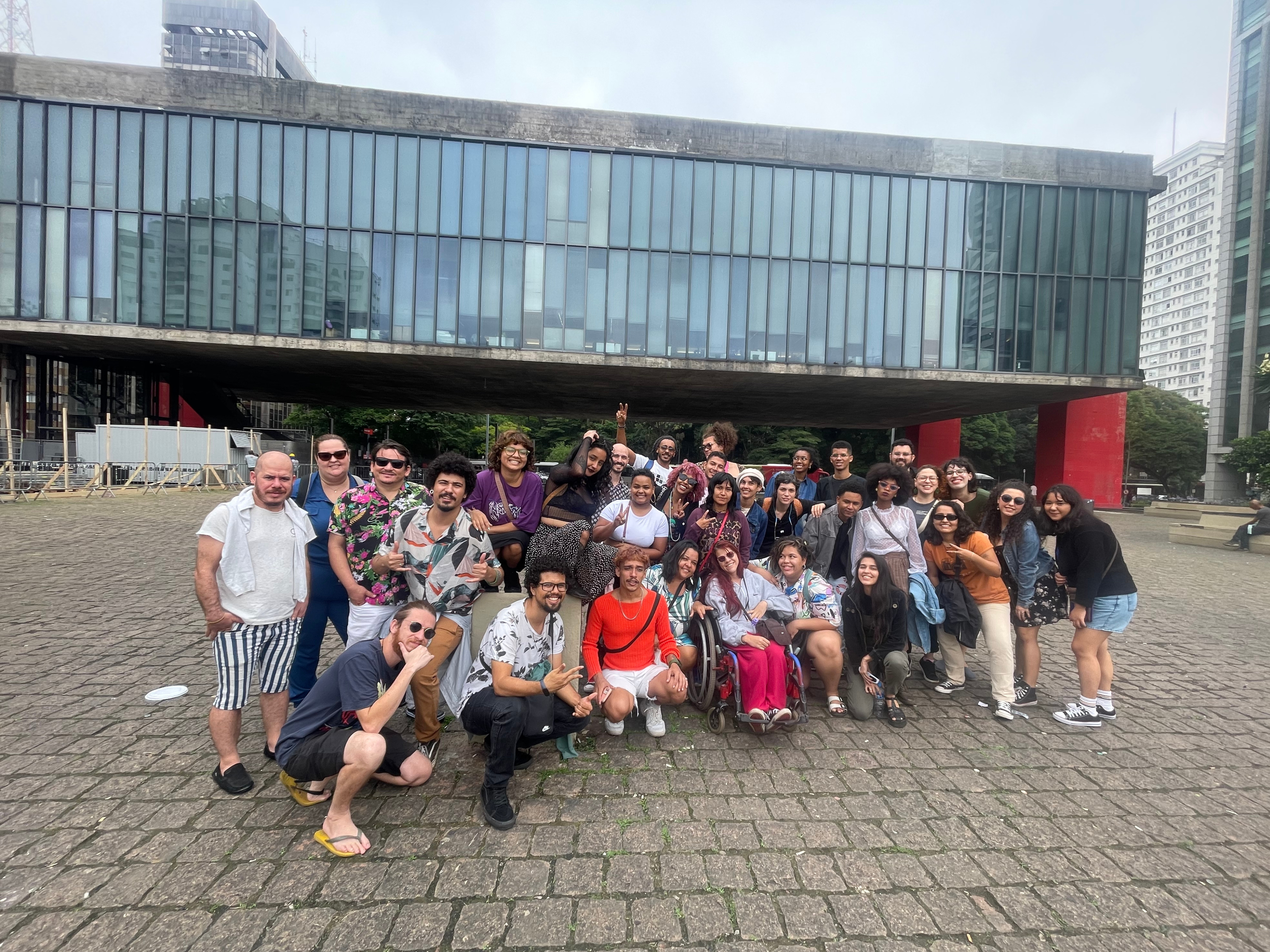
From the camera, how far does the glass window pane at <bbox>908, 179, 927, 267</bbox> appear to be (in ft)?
74.4

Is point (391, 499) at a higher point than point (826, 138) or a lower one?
lower

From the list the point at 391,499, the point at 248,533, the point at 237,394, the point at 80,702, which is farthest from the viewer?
the point at 237,394

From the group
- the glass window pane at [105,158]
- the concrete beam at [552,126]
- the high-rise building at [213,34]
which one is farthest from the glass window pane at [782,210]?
the high-rise building at [213,34]

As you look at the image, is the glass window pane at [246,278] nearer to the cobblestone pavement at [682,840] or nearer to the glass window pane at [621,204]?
the glass window pane at [621,204]

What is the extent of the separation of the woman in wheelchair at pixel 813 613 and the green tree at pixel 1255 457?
64.6 ft

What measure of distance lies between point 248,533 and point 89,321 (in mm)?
24595

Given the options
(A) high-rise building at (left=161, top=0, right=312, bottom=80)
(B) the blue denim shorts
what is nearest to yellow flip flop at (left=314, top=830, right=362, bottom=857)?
(B) the blue denim shorts

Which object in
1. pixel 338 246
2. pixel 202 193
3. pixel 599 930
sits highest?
pixel 202 193

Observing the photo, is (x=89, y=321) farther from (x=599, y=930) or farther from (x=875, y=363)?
(x=875, y=363)

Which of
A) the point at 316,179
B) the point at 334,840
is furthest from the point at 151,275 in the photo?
the point at 334,840

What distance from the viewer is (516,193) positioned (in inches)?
861

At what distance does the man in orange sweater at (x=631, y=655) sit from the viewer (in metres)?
3.64

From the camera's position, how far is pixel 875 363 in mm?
22891

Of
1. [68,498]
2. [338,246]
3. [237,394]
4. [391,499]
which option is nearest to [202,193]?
[338,246]
